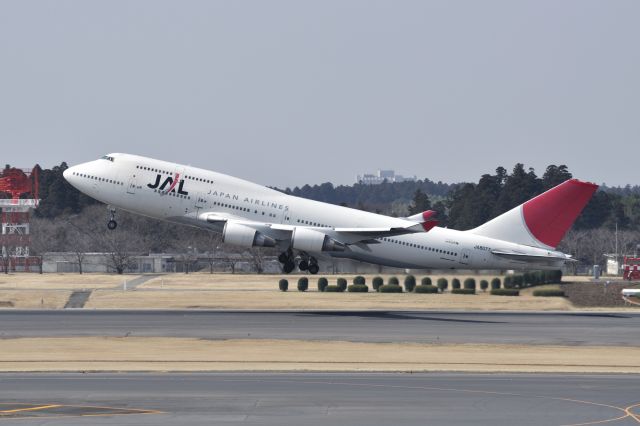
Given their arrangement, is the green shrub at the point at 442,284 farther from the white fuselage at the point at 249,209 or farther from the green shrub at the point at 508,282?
the white fuselage at the point at 249,209

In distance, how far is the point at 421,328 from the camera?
205 ft

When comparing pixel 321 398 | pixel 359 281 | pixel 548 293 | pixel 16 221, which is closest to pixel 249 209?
pixel 359 281

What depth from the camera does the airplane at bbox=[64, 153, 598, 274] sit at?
73750mm

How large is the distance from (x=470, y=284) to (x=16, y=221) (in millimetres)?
69955

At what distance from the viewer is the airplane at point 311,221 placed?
73.8 metres

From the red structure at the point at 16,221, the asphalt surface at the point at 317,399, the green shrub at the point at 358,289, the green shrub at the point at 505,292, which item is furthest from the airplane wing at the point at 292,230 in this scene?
the red structure at the point at 16,221

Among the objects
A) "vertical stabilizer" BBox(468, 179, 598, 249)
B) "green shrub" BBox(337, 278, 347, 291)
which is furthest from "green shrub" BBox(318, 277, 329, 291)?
"vertical stabilizer" BBox(468, 179, 598, 249)

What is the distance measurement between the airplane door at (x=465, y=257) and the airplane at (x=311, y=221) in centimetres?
7

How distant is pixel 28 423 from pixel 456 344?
27.5m

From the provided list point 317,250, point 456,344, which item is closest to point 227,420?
point 456,344

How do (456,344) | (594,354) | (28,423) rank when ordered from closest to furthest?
(28,423) < (594,354) < (456,344)

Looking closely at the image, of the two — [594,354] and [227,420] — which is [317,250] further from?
[227,420]

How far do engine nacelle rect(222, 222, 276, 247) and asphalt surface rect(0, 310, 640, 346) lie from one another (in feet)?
15.1

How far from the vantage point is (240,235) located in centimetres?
7250
